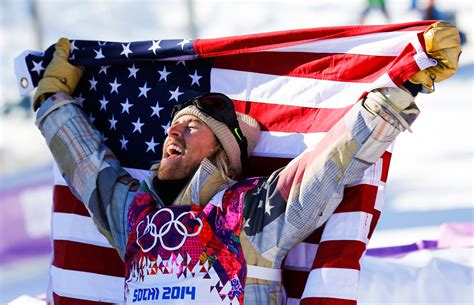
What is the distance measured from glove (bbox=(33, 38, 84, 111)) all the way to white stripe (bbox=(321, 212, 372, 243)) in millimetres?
1287

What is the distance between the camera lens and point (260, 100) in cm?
375

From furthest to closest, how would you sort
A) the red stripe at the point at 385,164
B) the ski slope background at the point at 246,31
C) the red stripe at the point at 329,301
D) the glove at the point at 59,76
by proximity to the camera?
the ski slope background at the point at 246,31, the glove at the point at 59,76, the red stripe at the point at 385,164, the red stripe at the point at 329,301

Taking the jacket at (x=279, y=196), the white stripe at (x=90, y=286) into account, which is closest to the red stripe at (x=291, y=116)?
the jacket at (x=279, y=196)

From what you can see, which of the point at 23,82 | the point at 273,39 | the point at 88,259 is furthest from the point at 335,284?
the point at 23,82

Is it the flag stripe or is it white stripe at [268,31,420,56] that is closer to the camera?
the flag stripe

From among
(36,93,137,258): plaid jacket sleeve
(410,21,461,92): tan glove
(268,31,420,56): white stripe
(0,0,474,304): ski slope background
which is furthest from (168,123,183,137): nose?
(0,0,474,304): ski slope background

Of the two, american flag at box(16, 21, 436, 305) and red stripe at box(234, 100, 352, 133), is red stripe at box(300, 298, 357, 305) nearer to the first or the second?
american flag at box(16, 21, 436, 305)

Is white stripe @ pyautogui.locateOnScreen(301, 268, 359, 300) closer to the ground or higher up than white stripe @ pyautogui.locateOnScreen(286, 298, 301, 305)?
higher up

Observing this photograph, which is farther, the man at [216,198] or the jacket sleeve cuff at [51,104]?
the jacket sleeve cuff at [51,104]

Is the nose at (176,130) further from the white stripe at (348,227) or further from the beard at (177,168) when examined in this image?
the white stripe at (348,227)

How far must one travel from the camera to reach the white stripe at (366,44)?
3.38 metres

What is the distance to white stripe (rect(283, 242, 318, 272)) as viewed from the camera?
340 cm

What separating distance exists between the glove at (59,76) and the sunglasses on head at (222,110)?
0.64 meters

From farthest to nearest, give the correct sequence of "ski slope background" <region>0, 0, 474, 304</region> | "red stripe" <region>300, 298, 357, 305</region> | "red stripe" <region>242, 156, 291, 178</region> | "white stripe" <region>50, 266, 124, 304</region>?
"ski slope background" <region>0, 0, 474, 304</region>
"white stripe" <region>50, 266, 124, 304</region>
"red stripe" <region>242, 156, 291, 178</region>
"red stripe" <region>300, 298, 357, 305</region>
